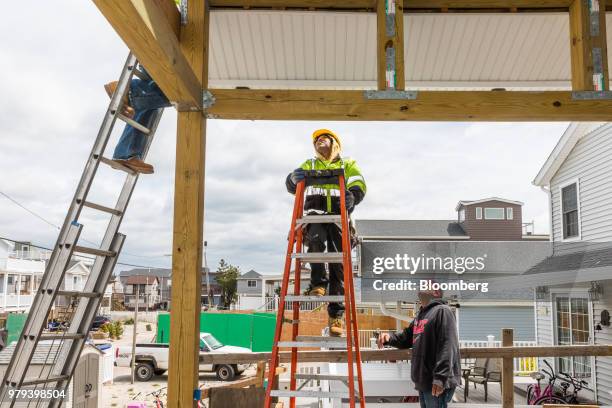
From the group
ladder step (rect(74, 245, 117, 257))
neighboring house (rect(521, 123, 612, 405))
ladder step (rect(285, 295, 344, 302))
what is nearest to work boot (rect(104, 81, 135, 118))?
ladder step (rect(74, 245, 117, 257))

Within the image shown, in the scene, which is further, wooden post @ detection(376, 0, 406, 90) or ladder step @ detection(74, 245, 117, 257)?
wooden post @ detection(376, 0, 406, 90)

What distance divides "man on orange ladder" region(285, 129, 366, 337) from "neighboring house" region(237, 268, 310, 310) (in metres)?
13.5

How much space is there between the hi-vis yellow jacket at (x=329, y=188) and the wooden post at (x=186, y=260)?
85 centimetres

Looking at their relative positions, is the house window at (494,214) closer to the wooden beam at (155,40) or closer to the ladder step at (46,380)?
the wooden beam at (155,40)

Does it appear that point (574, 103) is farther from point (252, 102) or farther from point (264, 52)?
point (264, 52)

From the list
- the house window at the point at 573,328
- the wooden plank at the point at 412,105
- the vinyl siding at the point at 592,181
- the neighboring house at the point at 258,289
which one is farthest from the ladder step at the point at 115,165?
the neighboring house at the point at 258,289

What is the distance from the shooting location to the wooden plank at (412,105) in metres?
3.55

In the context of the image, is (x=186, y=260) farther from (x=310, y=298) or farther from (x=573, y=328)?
(x=573, y=328)

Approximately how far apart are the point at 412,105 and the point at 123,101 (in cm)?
172

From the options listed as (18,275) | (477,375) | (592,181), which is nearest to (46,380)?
(477,375)

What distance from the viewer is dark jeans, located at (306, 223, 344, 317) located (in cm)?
442

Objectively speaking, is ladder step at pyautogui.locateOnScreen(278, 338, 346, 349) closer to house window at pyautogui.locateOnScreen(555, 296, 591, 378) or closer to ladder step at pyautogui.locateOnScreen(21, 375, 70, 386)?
ladder step at pyautogui.locateOnScreen(21, 375, 70, 386)

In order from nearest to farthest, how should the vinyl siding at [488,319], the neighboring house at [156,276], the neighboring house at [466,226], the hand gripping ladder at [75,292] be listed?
the hand gripping ladder at [75,292]
the vinyl siding at [488,319]
the neighboring house at [466,226]
the neighboring house at [156,276]

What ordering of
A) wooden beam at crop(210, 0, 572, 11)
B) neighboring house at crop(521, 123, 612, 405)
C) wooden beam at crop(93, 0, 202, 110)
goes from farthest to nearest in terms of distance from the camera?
neighboring house at crop(521, 123, 612, 405) → wooden beam at crop(210, 0, 572, 11) → wooden beam at crop(93, 0, 202, 110)
